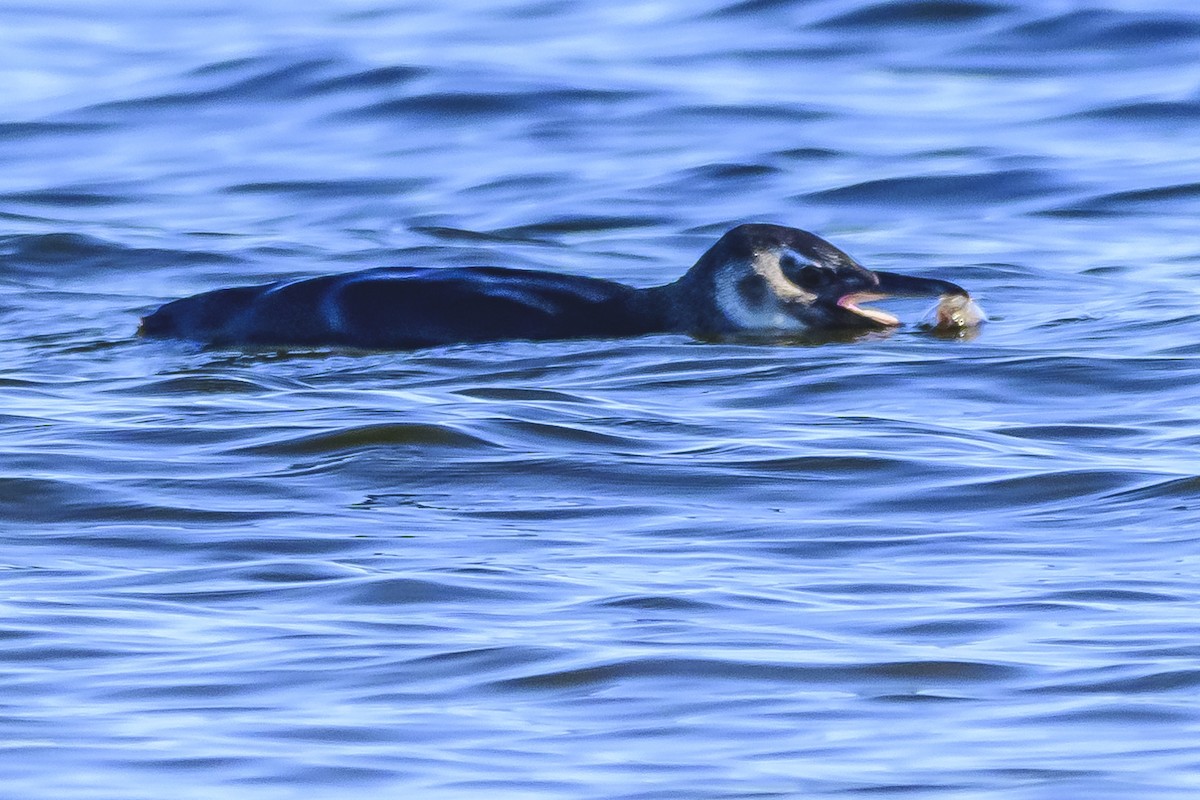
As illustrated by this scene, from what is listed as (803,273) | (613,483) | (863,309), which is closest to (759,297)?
(803,273)

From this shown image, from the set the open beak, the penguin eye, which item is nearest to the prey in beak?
the open beak

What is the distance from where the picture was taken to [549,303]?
10055mm

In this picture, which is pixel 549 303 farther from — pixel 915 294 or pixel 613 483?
pixel 613 483

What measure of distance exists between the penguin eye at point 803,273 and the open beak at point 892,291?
133mm

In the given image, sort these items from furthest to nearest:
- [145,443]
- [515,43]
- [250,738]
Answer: [515,43] < [145,443] < [250,738]

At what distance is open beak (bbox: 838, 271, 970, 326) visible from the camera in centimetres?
1014

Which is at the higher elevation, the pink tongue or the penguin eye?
the penguin eye

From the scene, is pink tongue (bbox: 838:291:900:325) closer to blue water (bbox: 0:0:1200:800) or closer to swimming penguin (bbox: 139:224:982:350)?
swimming penguin (bbox: 139:224:982:350)

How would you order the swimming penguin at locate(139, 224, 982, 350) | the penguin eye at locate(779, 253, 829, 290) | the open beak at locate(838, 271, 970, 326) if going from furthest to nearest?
the penguin eye at locate(779, 253, 829, 290) → the open beak at locate(838, 271, 970, 326) → the swimming penguin at locate(139, 224, 982, 350)

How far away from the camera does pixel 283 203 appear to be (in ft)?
47.7

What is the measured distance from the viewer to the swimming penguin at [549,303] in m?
9.95

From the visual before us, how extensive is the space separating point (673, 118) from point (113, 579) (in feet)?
34.9

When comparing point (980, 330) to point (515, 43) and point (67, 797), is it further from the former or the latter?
point (515, 43)

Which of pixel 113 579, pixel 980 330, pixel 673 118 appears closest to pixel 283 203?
pixel 673 118
